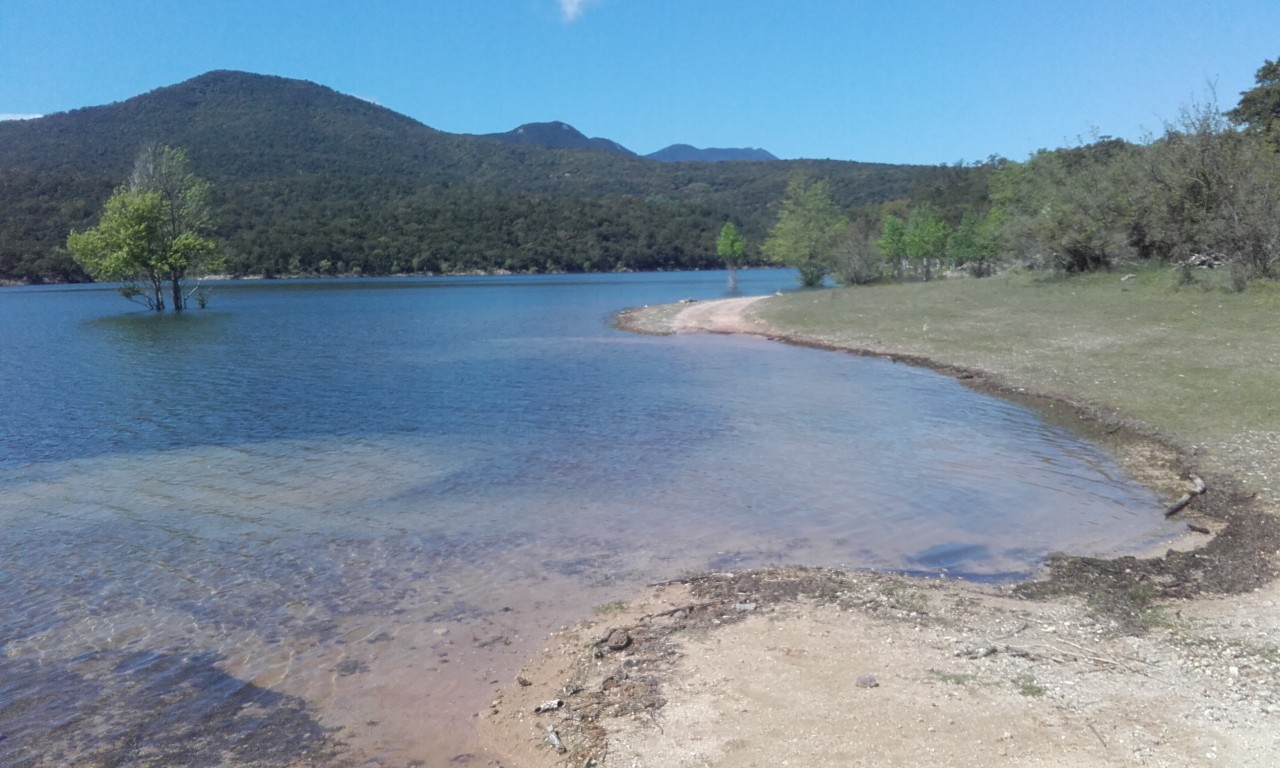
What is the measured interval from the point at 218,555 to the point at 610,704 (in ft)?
19.0

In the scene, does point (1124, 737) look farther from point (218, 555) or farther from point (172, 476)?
point (172, 476)

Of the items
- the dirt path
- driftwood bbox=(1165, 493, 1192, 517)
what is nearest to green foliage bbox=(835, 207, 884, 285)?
the dirt path

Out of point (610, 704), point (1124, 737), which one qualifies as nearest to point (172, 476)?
point (610, 704)

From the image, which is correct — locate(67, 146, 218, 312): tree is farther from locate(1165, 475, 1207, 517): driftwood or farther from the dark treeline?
locate(1165, 475, 1207, 517): driftwood

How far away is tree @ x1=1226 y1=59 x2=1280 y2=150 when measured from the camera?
45800 mm

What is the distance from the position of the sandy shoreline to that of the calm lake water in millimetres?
724

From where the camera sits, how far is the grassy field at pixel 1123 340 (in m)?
13.8

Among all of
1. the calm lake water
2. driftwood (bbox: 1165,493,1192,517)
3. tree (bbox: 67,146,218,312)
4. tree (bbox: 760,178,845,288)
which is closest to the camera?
the calm lake water

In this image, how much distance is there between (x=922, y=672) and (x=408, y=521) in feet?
22.3

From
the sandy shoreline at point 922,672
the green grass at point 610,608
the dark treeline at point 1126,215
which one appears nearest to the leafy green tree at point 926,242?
the dark treeline at point 1126,215

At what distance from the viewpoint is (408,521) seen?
10781 mm

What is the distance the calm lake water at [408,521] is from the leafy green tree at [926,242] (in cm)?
4135

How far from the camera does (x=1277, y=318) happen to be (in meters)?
23.7

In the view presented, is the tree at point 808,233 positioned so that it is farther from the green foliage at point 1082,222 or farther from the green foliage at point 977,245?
the green foliage at point 1082,222
